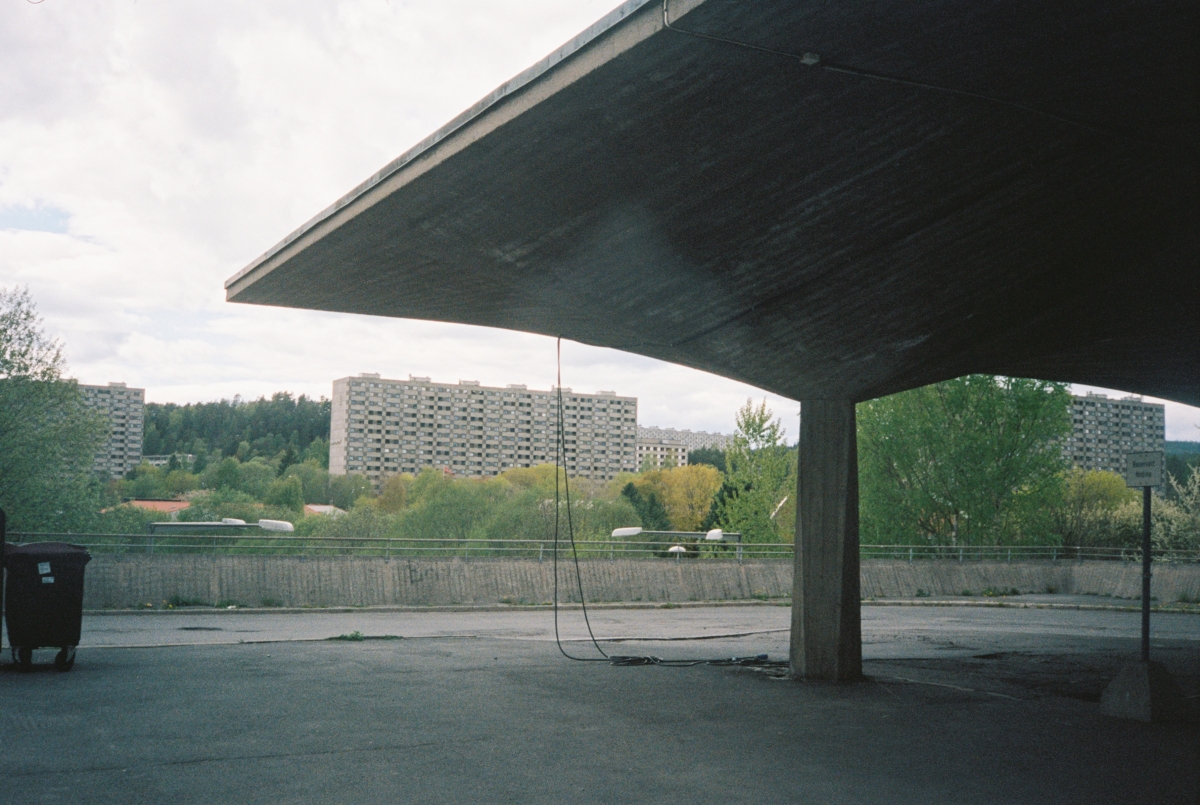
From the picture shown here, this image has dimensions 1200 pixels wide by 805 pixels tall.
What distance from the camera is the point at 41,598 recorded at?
10406 millimetres

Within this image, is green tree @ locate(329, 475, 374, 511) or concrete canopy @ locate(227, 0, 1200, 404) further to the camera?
green tree @ locate(329, 475, 374, 511)

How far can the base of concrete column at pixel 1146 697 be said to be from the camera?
9047 mm

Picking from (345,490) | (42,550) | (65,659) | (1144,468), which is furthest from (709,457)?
(42,550)

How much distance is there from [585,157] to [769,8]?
7.70ft

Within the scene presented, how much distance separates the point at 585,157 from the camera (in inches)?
290

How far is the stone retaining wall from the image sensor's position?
20453 millimetres

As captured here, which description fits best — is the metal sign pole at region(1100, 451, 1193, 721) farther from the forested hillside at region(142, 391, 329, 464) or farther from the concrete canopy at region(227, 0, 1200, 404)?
the forested hillside at region(142, 391, 329, 464)

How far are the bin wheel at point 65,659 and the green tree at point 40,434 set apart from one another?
25636mm

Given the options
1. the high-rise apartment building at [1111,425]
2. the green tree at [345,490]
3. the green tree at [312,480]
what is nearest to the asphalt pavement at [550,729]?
the green tree at [312,480]

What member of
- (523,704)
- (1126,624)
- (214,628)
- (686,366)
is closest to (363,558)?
(214,628)

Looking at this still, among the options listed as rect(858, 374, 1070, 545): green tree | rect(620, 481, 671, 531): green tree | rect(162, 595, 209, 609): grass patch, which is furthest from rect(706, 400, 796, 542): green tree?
rect(162, 595, 209, 609): grass patch

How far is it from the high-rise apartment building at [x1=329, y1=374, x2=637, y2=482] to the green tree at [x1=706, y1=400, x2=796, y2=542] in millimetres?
99337

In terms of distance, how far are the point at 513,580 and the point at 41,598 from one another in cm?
1470

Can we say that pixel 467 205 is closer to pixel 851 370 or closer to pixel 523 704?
pixel 523 704
